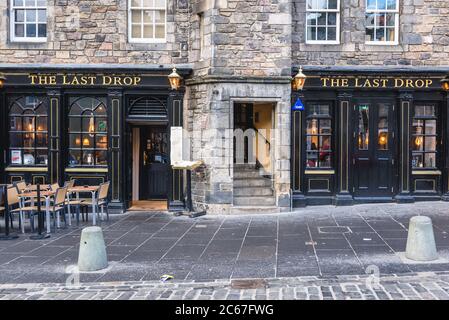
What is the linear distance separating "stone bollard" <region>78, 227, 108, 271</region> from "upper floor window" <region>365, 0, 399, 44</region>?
1013cm

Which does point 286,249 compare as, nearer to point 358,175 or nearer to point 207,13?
point 358,175

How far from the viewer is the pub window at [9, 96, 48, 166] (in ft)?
47.7

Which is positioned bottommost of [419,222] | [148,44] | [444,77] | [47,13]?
[419,222]

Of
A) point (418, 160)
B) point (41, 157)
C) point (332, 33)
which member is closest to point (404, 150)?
Result: point (418, 160)

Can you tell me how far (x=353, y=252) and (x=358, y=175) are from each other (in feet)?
19.8

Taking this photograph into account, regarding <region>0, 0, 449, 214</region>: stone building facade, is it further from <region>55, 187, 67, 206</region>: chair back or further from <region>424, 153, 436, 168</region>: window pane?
<region>55, 187, 67, 206</region>: chair back

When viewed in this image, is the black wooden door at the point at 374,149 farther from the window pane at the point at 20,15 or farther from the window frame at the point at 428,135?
the window pane at the point at 20,15

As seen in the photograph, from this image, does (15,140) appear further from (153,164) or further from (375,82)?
(375,82)

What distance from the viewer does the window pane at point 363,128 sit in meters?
14.9

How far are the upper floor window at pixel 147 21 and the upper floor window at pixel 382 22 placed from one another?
5.86 meters

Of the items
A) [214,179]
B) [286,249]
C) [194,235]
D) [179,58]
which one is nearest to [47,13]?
[179,58]

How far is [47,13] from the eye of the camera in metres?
14.3

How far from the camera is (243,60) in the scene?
13617mm

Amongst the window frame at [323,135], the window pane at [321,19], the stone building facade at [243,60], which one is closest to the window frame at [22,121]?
the stone building facade at [243,60]
